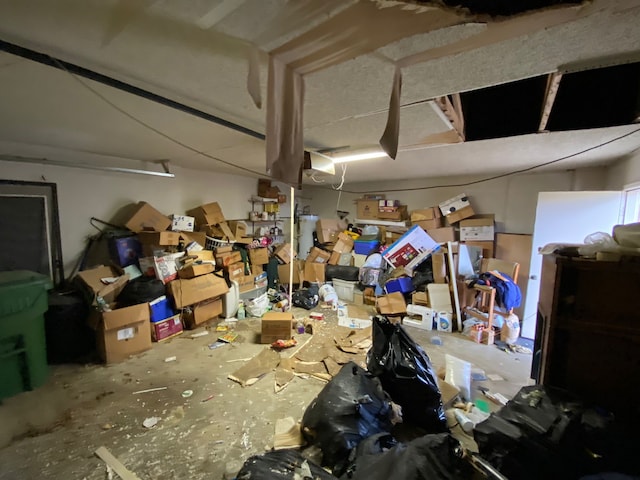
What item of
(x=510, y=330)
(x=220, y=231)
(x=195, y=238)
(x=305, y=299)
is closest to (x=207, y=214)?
(x=220, y=231)

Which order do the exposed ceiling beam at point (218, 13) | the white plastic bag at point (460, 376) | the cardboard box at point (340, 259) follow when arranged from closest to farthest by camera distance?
A: 1. the exposed ceiling beam at point (218, 13)
2. the white plastic bag at point (460, 376)
3. the cardboard box at point (340, 259)

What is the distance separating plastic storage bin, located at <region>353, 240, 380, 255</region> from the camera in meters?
4.71

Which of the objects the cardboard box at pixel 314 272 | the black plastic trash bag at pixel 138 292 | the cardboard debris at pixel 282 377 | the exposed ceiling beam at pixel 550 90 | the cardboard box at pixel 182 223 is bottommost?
the cardboard debris at pixel 282 377

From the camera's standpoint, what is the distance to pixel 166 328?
3131 millimetres

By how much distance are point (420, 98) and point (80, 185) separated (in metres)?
3.81

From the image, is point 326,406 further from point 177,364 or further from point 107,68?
point 107,68

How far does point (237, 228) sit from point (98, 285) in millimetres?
2021

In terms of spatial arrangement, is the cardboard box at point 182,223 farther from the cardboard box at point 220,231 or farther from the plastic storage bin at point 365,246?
the plastic storage bin at point 365,246

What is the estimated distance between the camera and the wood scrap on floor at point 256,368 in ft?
7.84

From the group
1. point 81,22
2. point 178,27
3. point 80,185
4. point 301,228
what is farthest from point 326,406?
point 301,228

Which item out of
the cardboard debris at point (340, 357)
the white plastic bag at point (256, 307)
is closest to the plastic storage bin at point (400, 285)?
the cardboard debris at point (340, 357)

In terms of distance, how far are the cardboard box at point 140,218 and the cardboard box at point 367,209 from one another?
3391mm

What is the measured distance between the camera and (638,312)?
113 centimetres

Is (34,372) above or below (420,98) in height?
below
